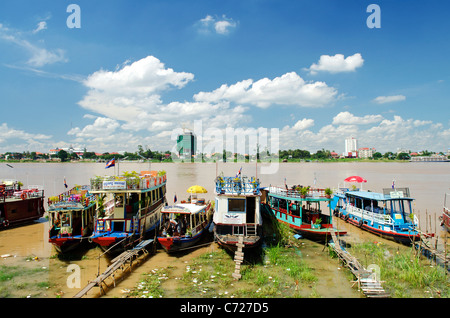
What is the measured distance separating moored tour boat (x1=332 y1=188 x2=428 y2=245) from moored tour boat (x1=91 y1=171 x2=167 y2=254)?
1465 cm

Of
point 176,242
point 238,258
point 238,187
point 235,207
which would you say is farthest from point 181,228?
point 238,258

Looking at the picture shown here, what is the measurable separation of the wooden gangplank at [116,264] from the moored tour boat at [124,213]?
25.8 inches

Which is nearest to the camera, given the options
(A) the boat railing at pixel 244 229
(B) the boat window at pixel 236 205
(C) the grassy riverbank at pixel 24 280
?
(C) the grassy riverbank at pixel 24 280

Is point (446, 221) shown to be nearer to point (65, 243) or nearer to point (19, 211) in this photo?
point (65, 243)

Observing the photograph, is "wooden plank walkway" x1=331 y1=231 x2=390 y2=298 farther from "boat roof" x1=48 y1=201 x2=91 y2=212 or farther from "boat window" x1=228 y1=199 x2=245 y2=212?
"boat roof" x1=48 y1=201 x2=91 y2=212

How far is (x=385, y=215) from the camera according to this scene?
17.3m

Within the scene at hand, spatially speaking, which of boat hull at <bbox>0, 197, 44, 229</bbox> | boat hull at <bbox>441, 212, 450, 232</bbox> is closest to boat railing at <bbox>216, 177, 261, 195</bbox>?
boat hull at <bbox>441, 212, 450, 232</bbox>

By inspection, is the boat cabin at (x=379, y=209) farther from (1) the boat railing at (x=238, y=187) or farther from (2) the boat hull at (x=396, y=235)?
(1) the boat railing at (x=238, y=187)

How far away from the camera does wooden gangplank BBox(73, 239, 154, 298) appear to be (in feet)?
33.4

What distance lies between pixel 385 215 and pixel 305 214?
16.5 feet

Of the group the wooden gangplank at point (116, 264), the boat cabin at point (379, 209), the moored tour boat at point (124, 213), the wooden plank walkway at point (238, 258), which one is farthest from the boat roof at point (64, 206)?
the boat cabin at point (379, 209)

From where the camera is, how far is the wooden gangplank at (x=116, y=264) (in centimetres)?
1017

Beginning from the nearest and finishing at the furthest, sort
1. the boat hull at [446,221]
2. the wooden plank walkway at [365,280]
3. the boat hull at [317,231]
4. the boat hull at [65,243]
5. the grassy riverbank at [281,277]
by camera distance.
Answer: the wooden plank walkway at [365,280] < the grassy riverbank at [281,277] < the boat hull at [65,243] < the boat hull at [317,231] < the boat hull at [446,221]

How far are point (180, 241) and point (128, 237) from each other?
2.92 m
